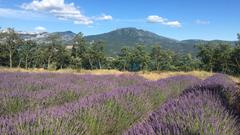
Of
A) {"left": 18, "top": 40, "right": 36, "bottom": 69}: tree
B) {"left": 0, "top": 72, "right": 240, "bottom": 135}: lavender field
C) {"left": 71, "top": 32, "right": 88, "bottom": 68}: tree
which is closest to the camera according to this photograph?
{"left": 0, "top": 72, "right": 240, "bottom": 135}: lavender field

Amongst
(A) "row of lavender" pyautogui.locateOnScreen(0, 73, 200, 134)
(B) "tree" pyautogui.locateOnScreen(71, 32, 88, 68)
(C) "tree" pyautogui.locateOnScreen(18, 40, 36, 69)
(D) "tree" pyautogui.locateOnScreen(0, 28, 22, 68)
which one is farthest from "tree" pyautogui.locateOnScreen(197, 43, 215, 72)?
(A) "row of lavender" pyautogui.locateOnScreen(0, 73, 200, 134)

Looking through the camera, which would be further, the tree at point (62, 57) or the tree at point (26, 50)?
the tree at point (62, 57)

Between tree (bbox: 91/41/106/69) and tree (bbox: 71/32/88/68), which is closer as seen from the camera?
tree (bbox: 71/32/88/68)

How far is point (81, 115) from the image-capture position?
14.3ft

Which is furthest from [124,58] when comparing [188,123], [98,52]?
[188,123]

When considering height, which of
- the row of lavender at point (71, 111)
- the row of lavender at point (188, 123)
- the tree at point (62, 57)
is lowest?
the tree at point (62, 57)

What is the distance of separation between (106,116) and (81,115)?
64 centimetres

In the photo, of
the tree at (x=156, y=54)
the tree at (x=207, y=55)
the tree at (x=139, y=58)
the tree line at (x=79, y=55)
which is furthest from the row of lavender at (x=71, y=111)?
the tree line at (x=79, y=55)

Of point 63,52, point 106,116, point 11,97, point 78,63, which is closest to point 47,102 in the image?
point 11,97

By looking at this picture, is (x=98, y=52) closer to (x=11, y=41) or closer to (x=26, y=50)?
(x=26, y=50)

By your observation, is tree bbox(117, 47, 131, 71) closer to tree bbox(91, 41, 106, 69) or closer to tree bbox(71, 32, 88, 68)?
tree bbox(91, 41, 106, 69)

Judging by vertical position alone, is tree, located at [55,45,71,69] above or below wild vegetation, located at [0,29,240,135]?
below

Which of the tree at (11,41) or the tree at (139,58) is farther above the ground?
the tree at (11,41)

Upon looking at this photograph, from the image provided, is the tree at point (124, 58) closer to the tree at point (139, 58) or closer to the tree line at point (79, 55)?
the tree line at point (79, 55)
